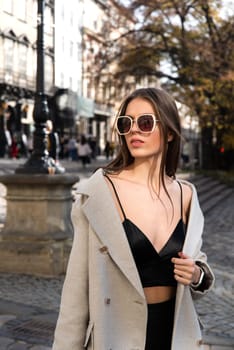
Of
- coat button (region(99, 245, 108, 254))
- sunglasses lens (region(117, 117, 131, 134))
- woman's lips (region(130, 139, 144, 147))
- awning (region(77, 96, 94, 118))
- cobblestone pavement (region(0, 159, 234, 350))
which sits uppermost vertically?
awning (region(77, 96, 94, 118))

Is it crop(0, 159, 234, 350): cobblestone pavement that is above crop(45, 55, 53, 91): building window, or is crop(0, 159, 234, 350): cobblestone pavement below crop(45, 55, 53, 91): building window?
below

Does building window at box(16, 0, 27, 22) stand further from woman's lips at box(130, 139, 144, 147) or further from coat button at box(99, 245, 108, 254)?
coat button at box(99, 245, 108, 254)

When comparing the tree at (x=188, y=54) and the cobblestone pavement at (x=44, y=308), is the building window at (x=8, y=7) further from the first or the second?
the tree at (x=188, y=54)

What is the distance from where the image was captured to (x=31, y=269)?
7609 millimetres

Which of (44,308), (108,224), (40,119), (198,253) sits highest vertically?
(40,119)

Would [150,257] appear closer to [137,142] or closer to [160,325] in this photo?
[160,325]

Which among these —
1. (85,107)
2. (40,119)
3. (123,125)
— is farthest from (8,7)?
(85,107)

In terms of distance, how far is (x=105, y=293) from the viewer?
1949mm

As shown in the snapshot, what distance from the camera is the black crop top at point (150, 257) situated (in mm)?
1962

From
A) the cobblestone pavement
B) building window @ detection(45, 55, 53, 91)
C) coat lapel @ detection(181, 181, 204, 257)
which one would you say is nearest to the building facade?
building window @ detection(45, 55, 53, 91)

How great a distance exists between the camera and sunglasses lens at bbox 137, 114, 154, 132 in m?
2.05

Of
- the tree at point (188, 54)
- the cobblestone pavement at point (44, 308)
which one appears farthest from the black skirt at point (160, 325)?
the tree at point (188, 54)

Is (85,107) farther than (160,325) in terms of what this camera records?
Yes

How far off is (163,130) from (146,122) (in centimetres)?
8
